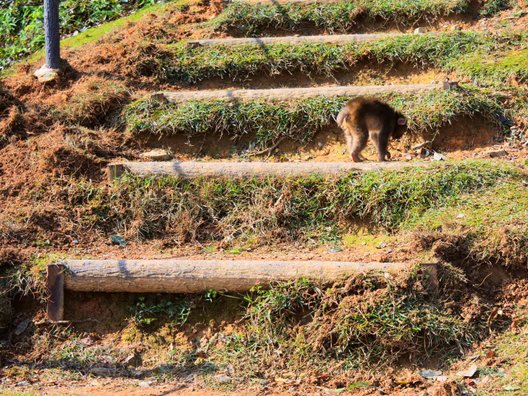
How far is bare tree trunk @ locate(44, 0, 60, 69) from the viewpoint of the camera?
439 inches

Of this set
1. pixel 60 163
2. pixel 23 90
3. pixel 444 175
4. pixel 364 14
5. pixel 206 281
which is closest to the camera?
pixel 206 281

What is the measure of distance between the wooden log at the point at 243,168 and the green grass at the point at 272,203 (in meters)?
0.09

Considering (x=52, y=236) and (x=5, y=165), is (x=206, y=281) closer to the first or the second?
(x=52, y=236)

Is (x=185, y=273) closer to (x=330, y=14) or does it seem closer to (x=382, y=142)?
(x=382, y=142)

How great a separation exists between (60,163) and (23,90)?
2203 millimetres

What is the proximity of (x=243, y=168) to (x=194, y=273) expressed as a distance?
5.93 ft

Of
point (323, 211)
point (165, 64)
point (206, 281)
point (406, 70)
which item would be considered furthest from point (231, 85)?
point (206, 281)

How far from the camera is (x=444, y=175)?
8641mm

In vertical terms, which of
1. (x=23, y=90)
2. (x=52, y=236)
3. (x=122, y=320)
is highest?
(x=23, y=90)

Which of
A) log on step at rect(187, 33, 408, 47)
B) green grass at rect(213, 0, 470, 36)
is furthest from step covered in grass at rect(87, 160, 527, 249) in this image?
green grass at rect(213, 0, 470, 36)

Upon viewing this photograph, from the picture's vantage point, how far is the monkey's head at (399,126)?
377 inches

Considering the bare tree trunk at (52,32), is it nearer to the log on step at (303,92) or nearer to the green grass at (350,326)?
the log on step at (303,92)

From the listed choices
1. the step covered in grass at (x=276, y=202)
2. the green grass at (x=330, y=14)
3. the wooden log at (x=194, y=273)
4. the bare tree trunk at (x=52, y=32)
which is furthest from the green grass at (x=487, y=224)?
the bare tree trunk at (x=52, y=32)

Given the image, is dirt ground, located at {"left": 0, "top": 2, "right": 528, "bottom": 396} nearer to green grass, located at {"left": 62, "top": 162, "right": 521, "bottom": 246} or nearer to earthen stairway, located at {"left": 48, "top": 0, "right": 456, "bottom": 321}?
green grass, located at {"left": 62, "top": 162, "right": 521, "bottom": 246}
